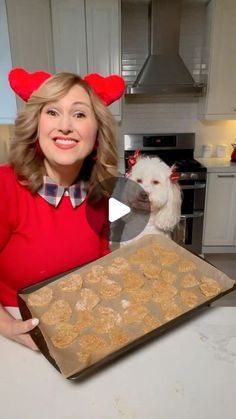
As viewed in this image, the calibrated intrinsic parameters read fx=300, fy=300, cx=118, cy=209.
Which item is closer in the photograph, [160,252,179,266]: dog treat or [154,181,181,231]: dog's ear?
[160,252,179,266]: dog treat

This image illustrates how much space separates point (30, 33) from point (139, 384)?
257 centimetres

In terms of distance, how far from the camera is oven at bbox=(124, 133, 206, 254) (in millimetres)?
2479

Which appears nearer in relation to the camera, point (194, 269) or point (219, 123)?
point (194, 269)

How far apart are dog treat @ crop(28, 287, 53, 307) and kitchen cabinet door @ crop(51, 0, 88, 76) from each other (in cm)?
218

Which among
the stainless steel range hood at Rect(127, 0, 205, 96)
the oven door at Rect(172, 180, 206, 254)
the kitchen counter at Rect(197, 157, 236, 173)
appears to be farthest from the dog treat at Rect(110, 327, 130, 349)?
the stainless steel range hood at Rect(127, 0, 205, 96)

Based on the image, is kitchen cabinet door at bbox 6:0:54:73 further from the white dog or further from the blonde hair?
the blonde hair

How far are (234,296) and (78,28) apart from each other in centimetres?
241

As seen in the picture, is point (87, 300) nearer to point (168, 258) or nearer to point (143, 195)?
point (168, 258)

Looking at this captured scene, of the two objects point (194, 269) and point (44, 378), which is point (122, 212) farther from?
point (44, 378)

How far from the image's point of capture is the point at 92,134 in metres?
0.84

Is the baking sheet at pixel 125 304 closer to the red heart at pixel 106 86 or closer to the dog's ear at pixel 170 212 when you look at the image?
the dog's ear at pixel 170 212

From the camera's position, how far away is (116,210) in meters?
1.22

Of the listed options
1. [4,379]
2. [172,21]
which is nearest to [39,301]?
[4,379]

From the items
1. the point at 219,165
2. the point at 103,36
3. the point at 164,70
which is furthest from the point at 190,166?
the point at 103,36
